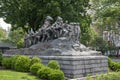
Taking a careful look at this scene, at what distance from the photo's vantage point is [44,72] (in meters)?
12.6

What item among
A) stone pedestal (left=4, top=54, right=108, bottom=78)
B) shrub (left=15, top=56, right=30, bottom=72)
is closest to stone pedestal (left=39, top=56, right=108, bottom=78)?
stone pedestal (left=4, top=54, right=108, bottom=78)

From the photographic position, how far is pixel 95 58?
15.6 m

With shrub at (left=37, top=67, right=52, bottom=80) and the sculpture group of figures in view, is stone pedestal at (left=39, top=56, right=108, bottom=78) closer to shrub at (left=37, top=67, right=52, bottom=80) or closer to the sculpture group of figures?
shrub at (left=37, top=67, right=52, bottom=80)

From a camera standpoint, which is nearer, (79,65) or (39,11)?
(79,65)

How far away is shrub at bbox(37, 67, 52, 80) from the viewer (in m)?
12.5

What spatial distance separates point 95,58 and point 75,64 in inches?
86.0

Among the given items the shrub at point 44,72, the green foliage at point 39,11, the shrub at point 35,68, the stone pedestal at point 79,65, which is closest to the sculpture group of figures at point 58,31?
the stone pedestal at point 79,65

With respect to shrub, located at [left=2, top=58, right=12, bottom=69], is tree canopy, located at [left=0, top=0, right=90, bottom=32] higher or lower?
higher

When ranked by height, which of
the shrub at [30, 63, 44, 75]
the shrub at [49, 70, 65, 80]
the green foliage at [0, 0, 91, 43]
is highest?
the green foliage at [0, 0, 91, 43]

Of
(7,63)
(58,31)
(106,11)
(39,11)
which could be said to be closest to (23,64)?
(7,63)

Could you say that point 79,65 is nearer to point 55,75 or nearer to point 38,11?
point 55,75

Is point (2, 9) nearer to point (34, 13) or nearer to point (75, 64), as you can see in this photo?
point (34, 13)

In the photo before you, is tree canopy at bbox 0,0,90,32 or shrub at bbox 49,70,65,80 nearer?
shrub at bbox 49,70,65,80

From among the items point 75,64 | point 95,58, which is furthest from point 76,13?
point 75,64
